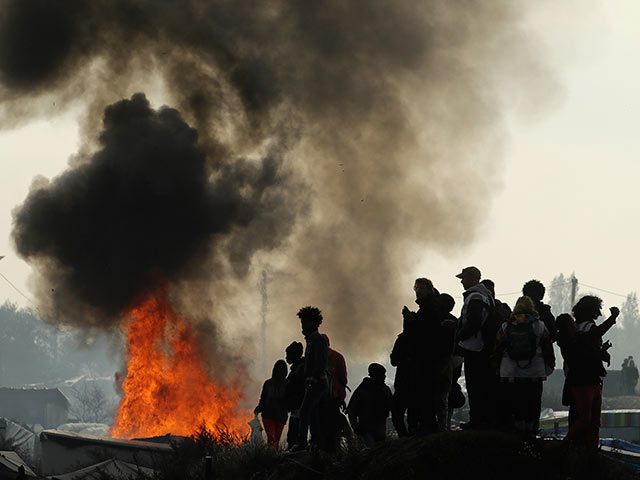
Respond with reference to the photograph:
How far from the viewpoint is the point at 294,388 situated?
1173 centimetres

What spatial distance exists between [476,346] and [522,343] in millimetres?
509

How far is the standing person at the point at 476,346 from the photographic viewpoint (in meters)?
9.39

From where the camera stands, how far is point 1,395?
7869 cm

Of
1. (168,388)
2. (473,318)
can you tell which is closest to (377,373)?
(473,318)

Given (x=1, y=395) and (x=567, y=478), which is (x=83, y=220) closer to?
(x=567, y=478)

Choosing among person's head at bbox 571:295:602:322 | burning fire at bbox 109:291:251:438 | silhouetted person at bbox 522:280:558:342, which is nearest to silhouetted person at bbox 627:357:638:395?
burning fire at bbox 109:291:251:438

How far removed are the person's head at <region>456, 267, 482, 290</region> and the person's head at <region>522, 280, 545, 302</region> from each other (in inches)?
38.3

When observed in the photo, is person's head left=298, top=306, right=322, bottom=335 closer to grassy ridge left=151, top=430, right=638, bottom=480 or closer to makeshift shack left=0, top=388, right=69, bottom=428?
grassy ridge left=151, top=430, right=638, bottom=480

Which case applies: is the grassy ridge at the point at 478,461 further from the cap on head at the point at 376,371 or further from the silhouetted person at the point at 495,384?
the cap on head at the point at 376,371

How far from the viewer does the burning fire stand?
2548 centimetres

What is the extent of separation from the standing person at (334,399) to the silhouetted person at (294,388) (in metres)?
0.48

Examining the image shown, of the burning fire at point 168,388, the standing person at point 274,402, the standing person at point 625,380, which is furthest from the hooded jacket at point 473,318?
the standing person at point 625,380

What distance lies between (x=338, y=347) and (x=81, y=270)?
11.1 metres

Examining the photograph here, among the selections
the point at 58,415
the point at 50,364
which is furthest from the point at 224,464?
the point at 50,364
